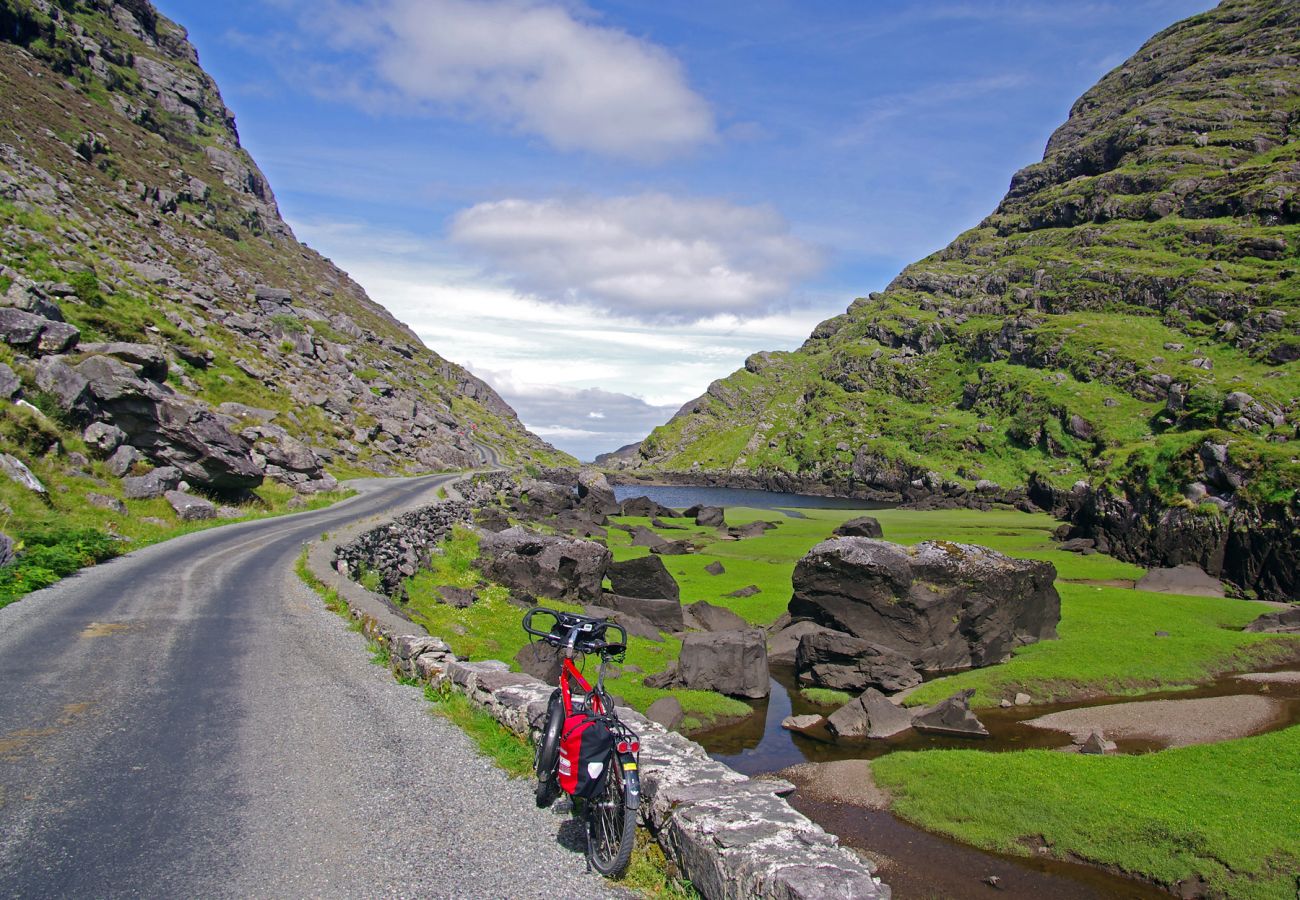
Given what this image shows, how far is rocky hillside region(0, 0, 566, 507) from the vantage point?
37156 millimetres

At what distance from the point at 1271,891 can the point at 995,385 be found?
17174 centimetres

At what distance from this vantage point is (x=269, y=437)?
175 feet

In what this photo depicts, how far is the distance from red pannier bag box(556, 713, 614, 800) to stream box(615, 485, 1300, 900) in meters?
10.3

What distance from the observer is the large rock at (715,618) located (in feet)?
122

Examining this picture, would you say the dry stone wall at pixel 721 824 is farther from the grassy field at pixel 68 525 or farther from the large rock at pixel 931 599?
the large rock at pixel 931 599

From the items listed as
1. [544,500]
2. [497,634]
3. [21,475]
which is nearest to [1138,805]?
[497,634]

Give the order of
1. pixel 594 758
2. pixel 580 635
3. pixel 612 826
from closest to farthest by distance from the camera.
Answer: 1. pixel 594 758
2. pixel 612 826
3. pixel 580 635

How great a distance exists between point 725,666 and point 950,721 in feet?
27.9

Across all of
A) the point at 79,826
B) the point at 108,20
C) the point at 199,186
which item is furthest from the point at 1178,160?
the point at 108,20

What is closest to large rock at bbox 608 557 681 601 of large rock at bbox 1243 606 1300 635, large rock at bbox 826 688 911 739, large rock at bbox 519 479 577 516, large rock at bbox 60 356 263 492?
large rock at bbox 826 688 911 739

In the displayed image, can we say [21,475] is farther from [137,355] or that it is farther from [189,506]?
[137,355]

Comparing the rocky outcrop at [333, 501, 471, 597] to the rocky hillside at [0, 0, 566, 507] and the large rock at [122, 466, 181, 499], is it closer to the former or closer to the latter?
the rocky hillside at [0, 0, 566, 507]

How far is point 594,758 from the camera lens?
28.1 ft

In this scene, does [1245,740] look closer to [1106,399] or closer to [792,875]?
[792,875]
